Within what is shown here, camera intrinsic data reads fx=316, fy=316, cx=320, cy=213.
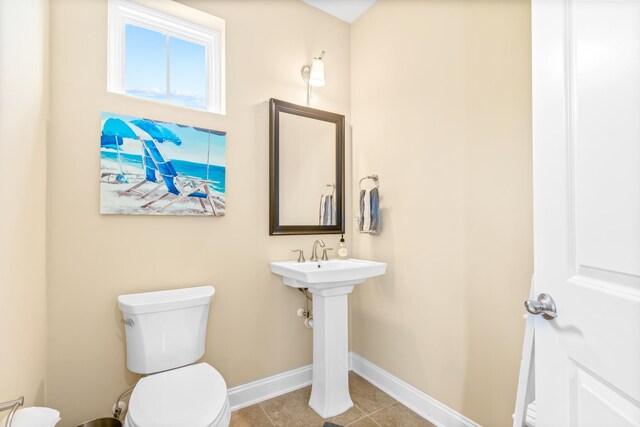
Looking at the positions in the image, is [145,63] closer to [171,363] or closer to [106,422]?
[171,363]

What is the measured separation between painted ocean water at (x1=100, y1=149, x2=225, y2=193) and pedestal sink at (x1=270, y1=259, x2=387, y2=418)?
0.67 metres

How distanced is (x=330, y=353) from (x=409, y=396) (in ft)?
1.91

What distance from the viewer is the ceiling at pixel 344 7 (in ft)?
7.67

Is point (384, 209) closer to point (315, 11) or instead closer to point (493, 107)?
point (493, 107)

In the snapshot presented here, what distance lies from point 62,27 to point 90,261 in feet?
3.82

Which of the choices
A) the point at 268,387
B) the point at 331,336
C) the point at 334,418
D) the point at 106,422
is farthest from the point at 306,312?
the point at 106,422

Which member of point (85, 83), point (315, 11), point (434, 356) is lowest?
point (434, 356)

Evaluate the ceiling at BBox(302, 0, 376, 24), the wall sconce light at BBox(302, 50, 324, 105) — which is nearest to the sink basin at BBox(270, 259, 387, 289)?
the wall sconce light at BBox(302, 50, 324, 105)

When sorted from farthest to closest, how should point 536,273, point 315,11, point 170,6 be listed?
point 315,11, point 170,6, point 536,273

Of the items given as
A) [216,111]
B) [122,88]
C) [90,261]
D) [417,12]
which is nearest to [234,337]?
[90,261]

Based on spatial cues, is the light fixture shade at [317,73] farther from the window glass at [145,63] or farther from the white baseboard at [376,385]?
the white baseboard at [376,385]

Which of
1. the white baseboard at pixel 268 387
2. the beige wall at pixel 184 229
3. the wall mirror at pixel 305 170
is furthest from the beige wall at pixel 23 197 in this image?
the wall mirror at pixel 305 170

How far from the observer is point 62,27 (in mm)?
1556

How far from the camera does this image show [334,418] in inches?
73.5
